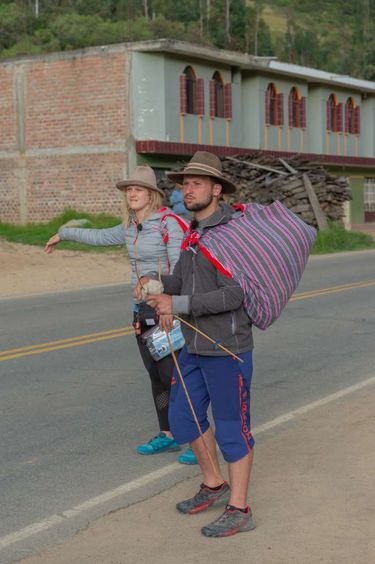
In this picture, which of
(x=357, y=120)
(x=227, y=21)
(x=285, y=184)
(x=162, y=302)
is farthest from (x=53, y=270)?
(x=227, y=21)

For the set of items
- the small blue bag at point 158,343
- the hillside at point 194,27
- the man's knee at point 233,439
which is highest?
the hillside at point 194,27

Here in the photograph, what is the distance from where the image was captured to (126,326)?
43.0 feet

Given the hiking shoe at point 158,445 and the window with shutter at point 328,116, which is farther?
the window with shutter at point 328,116

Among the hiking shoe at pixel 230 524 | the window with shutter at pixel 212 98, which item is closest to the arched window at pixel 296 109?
the window with shutter at pixel 212 98

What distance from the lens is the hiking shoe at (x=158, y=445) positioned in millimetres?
6770

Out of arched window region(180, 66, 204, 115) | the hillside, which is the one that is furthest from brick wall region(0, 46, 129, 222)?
the hillside

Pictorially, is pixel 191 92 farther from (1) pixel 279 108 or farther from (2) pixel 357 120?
(2) pixel 357 120

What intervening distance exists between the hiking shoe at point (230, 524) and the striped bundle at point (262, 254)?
98cm

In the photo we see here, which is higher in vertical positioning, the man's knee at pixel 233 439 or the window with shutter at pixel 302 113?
the window with shutter at pixel 302 113

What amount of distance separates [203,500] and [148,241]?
1.82m

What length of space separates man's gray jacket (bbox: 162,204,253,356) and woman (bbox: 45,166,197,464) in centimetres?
111

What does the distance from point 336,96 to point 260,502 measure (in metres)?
38.6

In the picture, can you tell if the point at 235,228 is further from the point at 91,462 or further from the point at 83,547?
the point at 91,462

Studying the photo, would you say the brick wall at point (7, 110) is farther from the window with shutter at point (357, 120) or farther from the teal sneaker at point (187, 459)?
the teal sneaker at point (187, 459)
